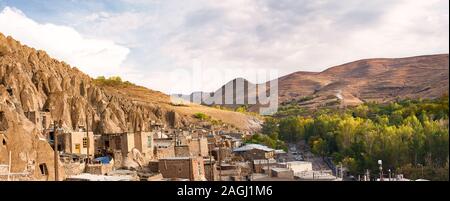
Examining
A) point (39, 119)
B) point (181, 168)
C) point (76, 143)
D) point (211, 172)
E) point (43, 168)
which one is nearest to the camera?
point (43, 168)

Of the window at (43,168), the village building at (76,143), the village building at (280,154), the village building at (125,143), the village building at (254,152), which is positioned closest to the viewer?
the window at (43,168)

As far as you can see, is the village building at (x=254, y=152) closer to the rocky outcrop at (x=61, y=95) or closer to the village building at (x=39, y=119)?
the rocky outcrop at (x=61, y=95)

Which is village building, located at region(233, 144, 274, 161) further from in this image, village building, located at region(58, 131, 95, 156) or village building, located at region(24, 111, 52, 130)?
village building, located at region(24, 111, 52, 130)

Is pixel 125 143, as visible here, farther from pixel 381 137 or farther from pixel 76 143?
pixel 381 137

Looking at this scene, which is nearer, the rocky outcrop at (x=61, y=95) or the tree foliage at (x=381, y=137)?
the tree foliage at (x=381, y=137)

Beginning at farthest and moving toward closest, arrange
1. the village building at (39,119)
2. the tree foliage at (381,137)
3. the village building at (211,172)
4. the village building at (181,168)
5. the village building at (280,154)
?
the village building at (280,154) < the tree foliage at (381,137) < the village building at (39,119) < the village building at (211,172) < the village building at (181,168)

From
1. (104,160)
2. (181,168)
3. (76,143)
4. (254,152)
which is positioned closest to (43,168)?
(181,168)

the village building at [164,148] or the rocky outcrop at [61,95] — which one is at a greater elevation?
the rocky outcrop at [61,95]

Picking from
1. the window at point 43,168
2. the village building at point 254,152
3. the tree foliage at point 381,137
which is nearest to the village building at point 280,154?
the village building at point 254,152

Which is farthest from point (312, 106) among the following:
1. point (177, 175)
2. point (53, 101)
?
point (177, 175)

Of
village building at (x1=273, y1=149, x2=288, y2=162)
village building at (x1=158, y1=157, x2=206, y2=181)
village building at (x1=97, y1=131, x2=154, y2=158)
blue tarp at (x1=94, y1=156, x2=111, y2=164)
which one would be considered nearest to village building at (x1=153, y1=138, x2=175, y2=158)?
village building at (x1=97, y1=131, x2=154, y2=158)

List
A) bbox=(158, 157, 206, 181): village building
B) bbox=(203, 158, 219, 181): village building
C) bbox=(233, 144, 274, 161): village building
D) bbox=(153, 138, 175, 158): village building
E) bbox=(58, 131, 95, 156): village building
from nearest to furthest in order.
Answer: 1. bbox=(158, 157, 206, 181): village building
2. bbox=(203, 158, 219, 181): village building
3. bbox=(58, 131, 95, 156): village building
4. bbox=(153, 138, 175, 158): village building
5. bbox=(233, 144, 274, 161): village building

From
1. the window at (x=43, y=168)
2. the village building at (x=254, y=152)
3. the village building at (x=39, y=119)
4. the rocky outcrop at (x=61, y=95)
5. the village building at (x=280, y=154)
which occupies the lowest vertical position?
the village building at (x=280, y=154)
